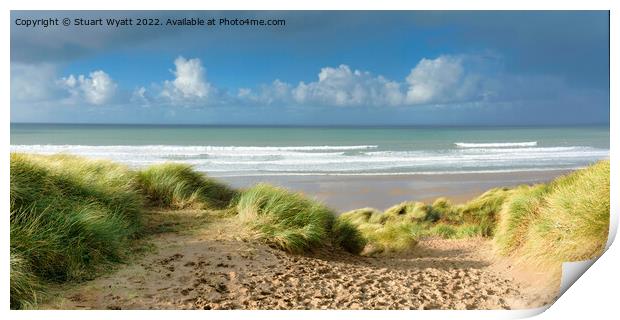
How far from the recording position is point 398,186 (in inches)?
306

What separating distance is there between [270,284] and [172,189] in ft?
7.69

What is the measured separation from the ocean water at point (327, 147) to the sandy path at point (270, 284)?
1.21 metres

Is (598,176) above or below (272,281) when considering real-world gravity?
above

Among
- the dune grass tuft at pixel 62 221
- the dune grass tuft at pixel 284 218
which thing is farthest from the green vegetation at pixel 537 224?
the dune grass tuft at pixel 62 221

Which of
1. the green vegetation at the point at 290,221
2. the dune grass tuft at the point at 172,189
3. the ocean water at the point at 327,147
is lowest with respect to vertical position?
the green vegetation at the point at 290,221

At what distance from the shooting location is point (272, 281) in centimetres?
353

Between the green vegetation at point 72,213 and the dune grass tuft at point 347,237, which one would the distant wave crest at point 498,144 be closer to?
the dune grass tuft at point 347,237

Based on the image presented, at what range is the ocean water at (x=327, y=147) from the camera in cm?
511

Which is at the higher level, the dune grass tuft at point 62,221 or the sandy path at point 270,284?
the dune grass tuft at point 62,221

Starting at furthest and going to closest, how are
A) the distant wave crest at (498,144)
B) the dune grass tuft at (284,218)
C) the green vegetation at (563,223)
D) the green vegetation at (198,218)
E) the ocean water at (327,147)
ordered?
1. the distant wave crest at (498,144)
2. the ocean water at (327,147)
3. the dune grass tuft at (284,218)
4. the green vegetation at (563,223)
5. the green vegetation at (198,218)

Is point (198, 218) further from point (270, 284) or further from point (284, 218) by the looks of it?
point (270, 284)

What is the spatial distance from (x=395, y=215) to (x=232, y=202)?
2.64m
